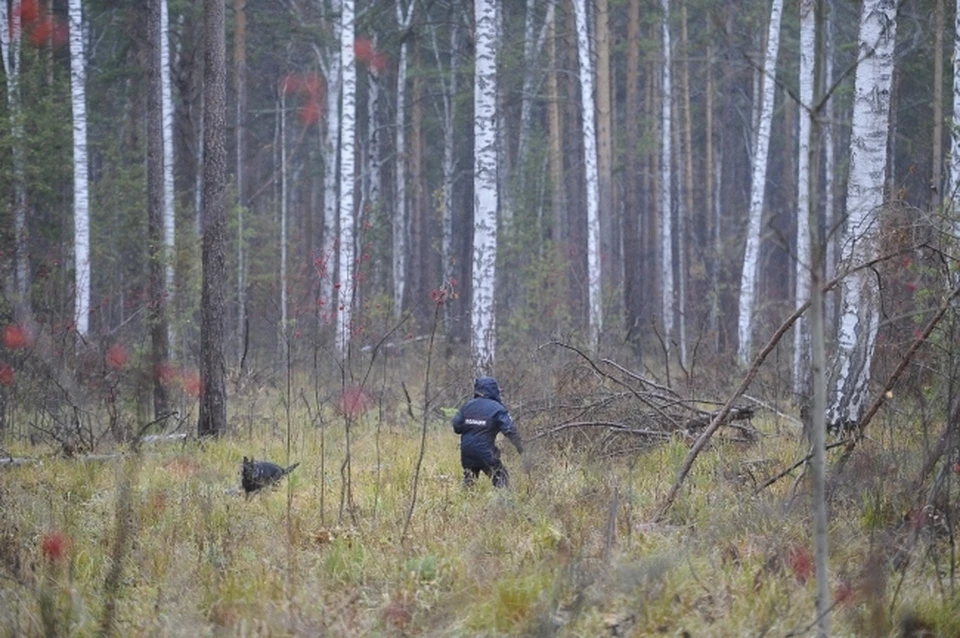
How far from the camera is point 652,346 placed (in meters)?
24.7

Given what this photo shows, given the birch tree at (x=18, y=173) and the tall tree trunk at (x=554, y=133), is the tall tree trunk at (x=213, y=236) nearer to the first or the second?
the birch tree at (x=18, y=173)

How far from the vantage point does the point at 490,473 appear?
8.52 metres

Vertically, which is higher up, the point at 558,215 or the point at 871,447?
the point at 558,215

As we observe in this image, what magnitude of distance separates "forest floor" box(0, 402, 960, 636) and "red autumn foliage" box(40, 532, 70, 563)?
0.02 m

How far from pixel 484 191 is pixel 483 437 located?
246 inches

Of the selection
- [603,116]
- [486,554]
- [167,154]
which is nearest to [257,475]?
[486,554]

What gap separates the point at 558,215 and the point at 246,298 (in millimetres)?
8750

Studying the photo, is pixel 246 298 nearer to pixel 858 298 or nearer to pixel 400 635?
pixel 858 298

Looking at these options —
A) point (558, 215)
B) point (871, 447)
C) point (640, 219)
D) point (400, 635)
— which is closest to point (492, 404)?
point (871, 447)

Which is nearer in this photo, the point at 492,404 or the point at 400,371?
the point at 492,404

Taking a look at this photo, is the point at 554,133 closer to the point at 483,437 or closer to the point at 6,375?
the point at 6,375

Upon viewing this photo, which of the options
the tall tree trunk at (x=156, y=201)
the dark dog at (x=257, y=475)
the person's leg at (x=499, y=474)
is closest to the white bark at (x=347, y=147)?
the tall tree trunk at (x=156, y=201)

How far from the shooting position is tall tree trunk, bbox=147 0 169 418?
12.8 meters

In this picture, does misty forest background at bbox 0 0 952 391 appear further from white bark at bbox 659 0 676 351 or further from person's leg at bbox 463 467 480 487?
person's leg at bbox 463 467 480 487
